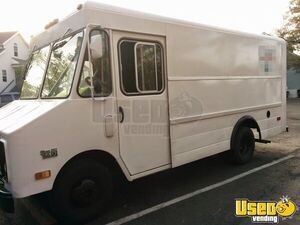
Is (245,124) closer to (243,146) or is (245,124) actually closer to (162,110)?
(243,146)

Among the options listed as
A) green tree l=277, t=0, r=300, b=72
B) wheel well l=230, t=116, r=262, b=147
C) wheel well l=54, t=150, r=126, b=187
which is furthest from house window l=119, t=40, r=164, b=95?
green tree l=277, t=0, r=300, b=72

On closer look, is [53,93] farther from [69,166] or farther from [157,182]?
[157,182]

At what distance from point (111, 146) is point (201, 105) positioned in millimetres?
1961

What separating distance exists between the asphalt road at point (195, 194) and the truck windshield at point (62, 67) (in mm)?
1782

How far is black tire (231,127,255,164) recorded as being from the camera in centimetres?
645

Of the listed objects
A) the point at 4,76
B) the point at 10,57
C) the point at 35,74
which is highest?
the point at 10,57

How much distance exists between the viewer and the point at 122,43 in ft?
14.4

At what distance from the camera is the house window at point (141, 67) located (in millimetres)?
4426

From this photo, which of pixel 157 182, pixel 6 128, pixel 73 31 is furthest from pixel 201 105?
pixel 6 128

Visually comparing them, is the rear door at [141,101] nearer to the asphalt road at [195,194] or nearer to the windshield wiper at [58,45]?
the asphalt road at [195,194]

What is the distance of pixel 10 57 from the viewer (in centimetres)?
3250

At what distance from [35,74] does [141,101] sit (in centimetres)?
169

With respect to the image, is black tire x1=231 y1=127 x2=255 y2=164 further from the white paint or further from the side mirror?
the side mirror

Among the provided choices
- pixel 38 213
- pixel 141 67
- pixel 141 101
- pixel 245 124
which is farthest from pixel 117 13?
pixel 245 124
